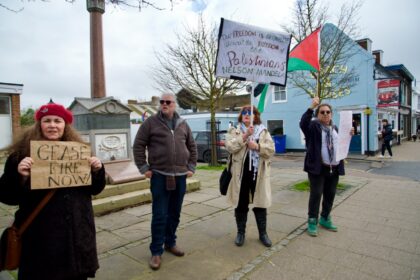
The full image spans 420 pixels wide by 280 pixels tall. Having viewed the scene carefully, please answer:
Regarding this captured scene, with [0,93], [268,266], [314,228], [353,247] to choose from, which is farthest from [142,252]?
[0,93]

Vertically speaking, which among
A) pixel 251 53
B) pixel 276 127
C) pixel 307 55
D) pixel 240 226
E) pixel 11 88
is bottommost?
pixel 240 226

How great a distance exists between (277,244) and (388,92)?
14392mm

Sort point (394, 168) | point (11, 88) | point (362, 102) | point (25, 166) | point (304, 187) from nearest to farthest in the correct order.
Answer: point (25, 166) < point (304, 187) < point (394, 168) < point (11, 88) < point (362, 102)

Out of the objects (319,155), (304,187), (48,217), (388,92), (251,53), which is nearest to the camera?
(48,217)

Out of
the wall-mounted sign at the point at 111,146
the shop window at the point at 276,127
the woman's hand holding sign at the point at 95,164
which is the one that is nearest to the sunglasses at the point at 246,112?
the woman's hand holding sign at the point at 95,164

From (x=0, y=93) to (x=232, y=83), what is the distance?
36.4ft

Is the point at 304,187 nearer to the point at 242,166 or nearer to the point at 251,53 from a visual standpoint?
the point at 242,166

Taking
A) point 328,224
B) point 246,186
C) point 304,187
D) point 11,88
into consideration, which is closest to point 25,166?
point 246,186

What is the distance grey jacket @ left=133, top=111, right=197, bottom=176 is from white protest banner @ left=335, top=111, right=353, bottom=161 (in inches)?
85.7

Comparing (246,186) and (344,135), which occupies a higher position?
(344,135)

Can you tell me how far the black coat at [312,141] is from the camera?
390 cm

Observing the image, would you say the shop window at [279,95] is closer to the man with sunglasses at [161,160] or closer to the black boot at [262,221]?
the black boot at [262,221]

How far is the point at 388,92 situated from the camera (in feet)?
48.6

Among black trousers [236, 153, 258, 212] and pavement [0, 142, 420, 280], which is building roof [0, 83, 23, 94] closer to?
pavement [0, 142, 420, 280]
